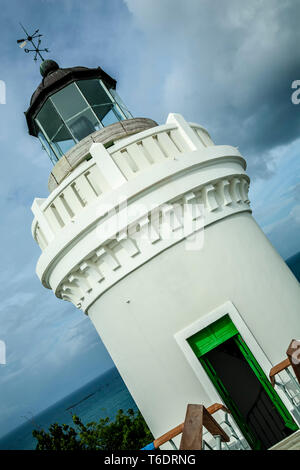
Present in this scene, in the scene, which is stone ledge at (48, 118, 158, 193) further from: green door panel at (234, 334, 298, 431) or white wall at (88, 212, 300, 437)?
green door panel at (234, 334, 298, 431)

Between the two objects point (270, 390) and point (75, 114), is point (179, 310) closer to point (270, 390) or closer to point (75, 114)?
point (270, 390)

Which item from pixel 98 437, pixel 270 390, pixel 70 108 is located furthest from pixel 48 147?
pixel 98 437

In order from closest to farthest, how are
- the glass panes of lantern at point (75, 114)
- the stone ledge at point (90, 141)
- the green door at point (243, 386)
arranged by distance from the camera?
the green door at point (243, 386)
the stone ledge at point (90, 141)
the glass panes of lantern at point (75, 114)

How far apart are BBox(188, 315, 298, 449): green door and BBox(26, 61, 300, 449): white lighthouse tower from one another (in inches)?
1.0

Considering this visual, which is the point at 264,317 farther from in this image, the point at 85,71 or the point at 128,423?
the point at 128,423

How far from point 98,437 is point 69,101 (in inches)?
457

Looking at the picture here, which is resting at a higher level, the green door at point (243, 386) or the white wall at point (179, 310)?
the white wall at point (179, 310)

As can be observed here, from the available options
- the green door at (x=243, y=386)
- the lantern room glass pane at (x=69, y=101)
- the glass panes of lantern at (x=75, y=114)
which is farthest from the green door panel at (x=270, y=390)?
the lantern room glass pane at (x=69, y=101)

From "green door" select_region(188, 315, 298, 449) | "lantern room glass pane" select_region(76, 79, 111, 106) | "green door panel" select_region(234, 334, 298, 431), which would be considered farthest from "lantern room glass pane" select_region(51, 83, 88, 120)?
"green door panel" select_region(234, 334, 298, 431)

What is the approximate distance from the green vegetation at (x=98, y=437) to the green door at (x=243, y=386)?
677cm

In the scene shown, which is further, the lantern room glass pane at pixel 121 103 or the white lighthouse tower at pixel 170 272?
the lantern room glass pane at pixel 121 103

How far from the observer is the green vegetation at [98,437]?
453 inches

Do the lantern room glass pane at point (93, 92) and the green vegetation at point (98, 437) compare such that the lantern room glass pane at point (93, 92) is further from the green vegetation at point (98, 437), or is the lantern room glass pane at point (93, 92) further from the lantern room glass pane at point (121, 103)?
the green vegetation at point (98, 437)

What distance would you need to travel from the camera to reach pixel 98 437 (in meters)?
13.0
